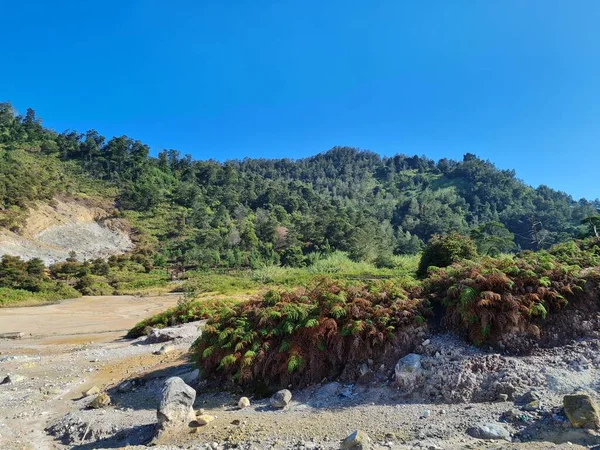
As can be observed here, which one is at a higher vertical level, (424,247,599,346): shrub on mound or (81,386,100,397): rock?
(424,247,599,346): shrub on mound

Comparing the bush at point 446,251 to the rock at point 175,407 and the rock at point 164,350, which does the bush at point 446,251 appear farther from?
the rock at point 175,407

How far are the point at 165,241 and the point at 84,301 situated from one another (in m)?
29.0

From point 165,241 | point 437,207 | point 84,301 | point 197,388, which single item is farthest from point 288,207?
point 197,388

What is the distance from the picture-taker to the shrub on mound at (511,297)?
659 cm

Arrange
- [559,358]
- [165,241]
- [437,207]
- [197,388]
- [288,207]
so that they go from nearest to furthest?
[559,358] → [197,388] → [165,241] → [288,207] → [437,207]

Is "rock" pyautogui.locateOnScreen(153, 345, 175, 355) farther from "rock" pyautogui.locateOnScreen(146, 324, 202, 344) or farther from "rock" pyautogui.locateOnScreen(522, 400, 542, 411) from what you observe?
"rock" pyautogui.locateOnScreen(522, 400, 542, 411)

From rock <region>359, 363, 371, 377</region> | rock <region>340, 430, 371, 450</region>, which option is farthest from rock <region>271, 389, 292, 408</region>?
rock <region>340, 430, 371, 450</region>

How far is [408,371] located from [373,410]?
925 millimetres

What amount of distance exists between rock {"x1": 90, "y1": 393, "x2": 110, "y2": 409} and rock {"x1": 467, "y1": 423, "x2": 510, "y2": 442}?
271 inches

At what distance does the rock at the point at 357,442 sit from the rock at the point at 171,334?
361 inches

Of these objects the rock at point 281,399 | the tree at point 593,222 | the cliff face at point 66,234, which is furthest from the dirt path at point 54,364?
the tree at point 593,222

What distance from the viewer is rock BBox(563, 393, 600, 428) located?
493cm

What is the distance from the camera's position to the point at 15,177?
5503cm

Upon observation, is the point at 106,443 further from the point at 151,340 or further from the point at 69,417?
the point at 151,340
